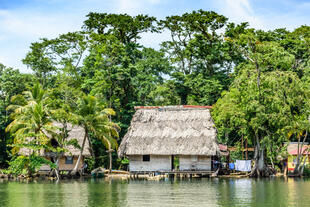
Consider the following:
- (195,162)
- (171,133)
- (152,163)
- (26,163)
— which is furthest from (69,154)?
(195,162)

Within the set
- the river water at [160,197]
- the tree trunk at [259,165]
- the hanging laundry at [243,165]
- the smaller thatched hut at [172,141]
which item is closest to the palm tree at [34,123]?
the smaller thatched hut at [172,141]

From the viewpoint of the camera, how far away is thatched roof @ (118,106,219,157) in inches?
1158

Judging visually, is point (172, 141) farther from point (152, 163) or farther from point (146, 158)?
point (146, 158)

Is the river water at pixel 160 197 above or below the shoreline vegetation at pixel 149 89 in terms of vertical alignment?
below

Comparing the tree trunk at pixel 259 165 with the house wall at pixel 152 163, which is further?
the house wall at pixel 152 163

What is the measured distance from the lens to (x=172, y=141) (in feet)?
98.7

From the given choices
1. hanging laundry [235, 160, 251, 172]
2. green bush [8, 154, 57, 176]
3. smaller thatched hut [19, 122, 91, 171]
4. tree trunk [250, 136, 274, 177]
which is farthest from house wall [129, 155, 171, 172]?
tree trunk [250, 136, 274, 177]

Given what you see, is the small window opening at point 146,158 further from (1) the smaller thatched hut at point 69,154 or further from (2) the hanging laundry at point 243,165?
(2) the hanging laundry at point 243,165

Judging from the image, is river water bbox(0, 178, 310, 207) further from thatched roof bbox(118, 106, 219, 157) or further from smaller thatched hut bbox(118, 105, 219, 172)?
smaller thatched hut bbox(118, 105, 219, 172)

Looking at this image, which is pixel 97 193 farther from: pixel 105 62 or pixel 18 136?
pixel 105 62

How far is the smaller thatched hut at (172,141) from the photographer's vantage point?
96.7 feet

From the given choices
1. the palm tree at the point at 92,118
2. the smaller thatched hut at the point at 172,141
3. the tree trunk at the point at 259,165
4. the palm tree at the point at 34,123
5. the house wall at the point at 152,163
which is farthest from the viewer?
the house wall at the point at 152,163

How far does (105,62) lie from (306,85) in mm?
16204

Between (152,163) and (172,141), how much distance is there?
2.27m
